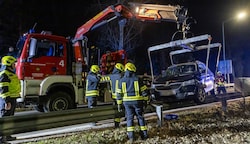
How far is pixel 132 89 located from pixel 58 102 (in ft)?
11.1

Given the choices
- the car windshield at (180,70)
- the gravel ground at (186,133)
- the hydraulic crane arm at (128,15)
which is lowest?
the gravel ground at (186,133)

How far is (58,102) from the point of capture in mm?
8086

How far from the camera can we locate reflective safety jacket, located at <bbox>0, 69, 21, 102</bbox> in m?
5.66

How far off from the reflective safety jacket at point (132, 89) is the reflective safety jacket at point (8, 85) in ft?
8.04

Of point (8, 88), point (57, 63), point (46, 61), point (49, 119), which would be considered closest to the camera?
point (49, 119)

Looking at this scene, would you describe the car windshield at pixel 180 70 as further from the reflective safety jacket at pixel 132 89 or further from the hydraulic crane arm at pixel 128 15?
the reflective safety jacket at pixel 132 89

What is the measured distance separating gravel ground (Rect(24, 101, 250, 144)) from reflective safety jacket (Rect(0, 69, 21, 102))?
1.29 meters

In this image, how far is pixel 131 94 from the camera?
5.67 metres

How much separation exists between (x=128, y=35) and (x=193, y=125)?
21082 millimetres

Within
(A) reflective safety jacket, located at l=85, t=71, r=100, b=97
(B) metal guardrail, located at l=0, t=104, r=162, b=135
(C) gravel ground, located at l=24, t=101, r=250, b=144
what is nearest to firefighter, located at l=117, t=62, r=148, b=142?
(C) gravel ground, located at l=24, t=101, r=250, b=144

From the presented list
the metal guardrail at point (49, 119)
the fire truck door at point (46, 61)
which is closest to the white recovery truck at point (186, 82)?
the fire truck door at point (46, 61)

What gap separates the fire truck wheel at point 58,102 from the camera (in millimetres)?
7920

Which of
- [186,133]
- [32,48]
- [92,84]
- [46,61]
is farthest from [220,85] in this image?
[32,48]

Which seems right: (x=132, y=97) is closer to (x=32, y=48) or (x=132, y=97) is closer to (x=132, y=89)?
(x=132, y=89)
